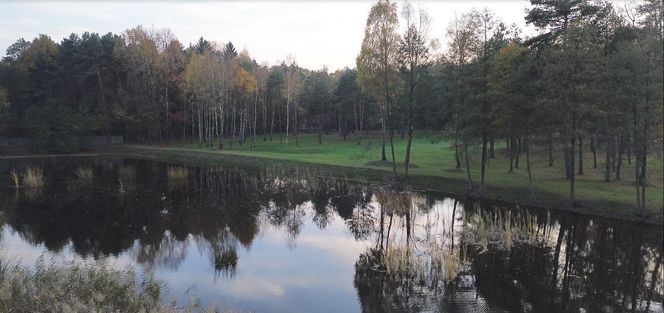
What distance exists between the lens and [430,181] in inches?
1426

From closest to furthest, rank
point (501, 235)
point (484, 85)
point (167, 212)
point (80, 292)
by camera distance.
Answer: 1. point (80, 292)
2. point (501, 235)
3. point (167, 212)
4. point (484, 85)

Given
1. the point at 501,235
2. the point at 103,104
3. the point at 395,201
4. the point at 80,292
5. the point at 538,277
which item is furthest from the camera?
the point at 103,104

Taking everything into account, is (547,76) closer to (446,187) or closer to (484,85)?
(484,85)

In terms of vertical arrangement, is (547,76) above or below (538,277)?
above

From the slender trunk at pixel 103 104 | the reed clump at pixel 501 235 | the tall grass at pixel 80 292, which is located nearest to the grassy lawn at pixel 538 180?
the reed clump at pixel 501 235

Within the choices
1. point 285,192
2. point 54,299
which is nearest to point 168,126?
point 285,192

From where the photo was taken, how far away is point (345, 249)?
2023cm

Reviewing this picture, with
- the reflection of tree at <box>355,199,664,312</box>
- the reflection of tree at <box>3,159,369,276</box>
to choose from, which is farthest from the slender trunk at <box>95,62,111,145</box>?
the reflection of tree at <box>355,199,664,312</box>

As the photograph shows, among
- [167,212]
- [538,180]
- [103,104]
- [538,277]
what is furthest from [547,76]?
[103,104]

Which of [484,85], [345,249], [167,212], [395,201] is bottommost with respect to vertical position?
[345,249]

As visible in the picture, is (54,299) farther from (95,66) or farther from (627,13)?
(95,66)

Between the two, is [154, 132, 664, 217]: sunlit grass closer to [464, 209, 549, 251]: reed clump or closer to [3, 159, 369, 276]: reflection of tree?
[3, 159, 369, 276]: reflection of tree

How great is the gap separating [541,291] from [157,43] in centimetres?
7511

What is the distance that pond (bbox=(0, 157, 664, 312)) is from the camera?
47.4ft
